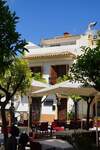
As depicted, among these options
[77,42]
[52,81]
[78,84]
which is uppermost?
[77,42]

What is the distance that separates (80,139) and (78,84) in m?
3.83

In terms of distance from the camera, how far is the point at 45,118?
1667 inches

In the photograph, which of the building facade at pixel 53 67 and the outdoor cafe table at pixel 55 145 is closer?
the outdoor cafe table at pixel 55 145

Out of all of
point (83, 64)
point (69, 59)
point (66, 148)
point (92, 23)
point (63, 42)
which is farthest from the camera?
point (63, 42)

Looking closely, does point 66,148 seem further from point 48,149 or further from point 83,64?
point 83,64

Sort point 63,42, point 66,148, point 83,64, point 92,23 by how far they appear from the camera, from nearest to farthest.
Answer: point 66,148 → point 83,64 → point 92,23 → point 63,42

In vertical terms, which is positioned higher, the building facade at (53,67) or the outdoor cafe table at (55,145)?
the building facade at (53,67)

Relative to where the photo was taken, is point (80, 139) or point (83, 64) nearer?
point (80, 139)

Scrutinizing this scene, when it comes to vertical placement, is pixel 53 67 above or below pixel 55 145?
above

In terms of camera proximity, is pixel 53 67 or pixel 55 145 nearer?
pixel 55 145

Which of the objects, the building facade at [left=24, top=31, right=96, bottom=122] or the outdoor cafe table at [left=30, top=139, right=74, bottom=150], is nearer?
the outdoor cafe table at [left=30, top=139, right=74, bottom=150]

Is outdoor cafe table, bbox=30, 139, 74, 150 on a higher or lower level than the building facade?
lower

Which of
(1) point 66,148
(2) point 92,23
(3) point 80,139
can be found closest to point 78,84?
(3) point 80,139

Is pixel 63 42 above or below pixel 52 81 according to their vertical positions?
A: above
